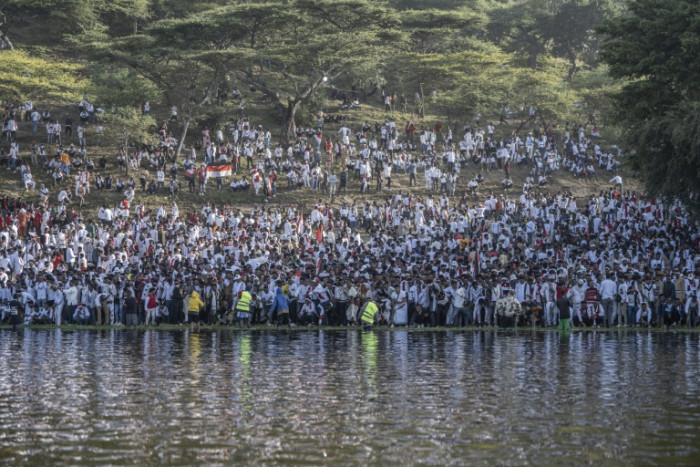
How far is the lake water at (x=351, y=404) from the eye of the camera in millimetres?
11188

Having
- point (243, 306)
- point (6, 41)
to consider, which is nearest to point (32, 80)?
point (6, 41)

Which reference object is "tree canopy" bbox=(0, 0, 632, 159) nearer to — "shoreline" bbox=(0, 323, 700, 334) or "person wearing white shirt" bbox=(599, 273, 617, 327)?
"shoreline" bbox=(0, 323, 700, 334)

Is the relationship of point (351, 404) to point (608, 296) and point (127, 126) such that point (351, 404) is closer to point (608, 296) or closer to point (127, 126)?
point (608, 296)

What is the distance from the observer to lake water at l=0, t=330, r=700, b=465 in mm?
11188

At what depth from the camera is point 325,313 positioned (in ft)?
106

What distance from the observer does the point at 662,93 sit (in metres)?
34.6

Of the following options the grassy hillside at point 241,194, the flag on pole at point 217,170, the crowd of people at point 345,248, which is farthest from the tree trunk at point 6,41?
the flag on pole at point 217,170

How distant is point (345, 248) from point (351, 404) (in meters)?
25.6

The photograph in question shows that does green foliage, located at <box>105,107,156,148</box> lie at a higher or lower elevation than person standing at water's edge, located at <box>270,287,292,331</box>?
higher

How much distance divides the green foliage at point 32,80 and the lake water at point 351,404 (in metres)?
35.3

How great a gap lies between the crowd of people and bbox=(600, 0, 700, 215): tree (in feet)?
8.85

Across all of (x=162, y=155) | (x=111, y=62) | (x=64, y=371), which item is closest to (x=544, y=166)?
(x=162, y=155)

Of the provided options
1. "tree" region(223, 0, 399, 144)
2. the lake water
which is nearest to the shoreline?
the lake water

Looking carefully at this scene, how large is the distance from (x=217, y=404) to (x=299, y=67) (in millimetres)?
48451
